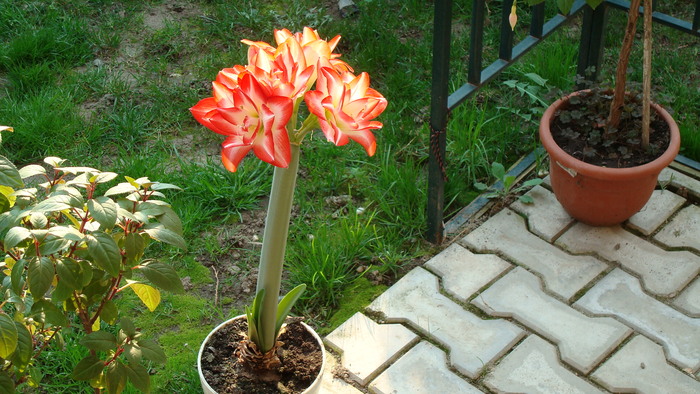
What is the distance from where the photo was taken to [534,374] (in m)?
3.26

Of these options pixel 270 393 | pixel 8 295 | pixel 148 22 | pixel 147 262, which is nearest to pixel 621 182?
pixel 270 393

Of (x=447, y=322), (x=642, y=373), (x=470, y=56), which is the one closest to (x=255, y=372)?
(x=447, y=322)

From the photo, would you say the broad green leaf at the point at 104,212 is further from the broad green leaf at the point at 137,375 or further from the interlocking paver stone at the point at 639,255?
the interlocking paver stone at the point at 639,255

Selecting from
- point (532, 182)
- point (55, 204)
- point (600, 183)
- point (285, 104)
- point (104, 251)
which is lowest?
point (532, 182)

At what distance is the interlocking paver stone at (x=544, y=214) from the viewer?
12.8 feet

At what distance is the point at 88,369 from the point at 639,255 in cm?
230

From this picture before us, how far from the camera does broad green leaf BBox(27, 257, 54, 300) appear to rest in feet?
7.33

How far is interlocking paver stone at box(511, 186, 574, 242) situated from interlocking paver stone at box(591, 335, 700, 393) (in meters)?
0.68

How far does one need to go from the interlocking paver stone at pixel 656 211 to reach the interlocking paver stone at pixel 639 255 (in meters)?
0.07

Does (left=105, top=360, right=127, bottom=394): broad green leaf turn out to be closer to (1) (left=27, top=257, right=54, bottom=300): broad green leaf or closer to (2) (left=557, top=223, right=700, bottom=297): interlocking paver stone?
(1) (left=27, top=257, right=54, bottom=300): broad green leaf

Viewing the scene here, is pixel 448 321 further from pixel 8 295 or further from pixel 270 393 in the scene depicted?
pixel 8 295

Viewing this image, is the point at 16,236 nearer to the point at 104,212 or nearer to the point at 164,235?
the point at 104,212

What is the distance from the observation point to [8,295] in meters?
2.46

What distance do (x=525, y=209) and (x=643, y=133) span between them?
0.61 metres
